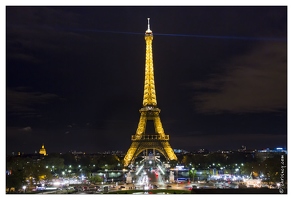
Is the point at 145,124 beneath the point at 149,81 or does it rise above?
beneath

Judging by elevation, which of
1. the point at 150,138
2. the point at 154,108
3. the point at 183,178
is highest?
the point at 154,108

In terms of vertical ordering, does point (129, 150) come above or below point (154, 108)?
below

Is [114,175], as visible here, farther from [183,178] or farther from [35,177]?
[35,177]

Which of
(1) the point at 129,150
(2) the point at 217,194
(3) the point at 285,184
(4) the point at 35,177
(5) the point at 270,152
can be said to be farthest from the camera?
(1) the point at 129,150

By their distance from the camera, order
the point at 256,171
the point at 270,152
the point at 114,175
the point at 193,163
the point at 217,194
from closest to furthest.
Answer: the point at 217,194, the point at 256,171, the point at 114,175, the point at 270,152, the point at 193,163

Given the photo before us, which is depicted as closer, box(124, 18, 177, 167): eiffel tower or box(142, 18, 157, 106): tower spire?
box(124, 18, 177, 167): eiffel tower

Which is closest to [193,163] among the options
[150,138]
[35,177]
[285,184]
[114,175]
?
[150,138]

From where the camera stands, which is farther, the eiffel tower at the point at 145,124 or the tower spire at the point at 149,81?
the tower spire at the point at 149,81

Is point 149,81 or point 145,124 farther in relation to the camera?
point 149,81
